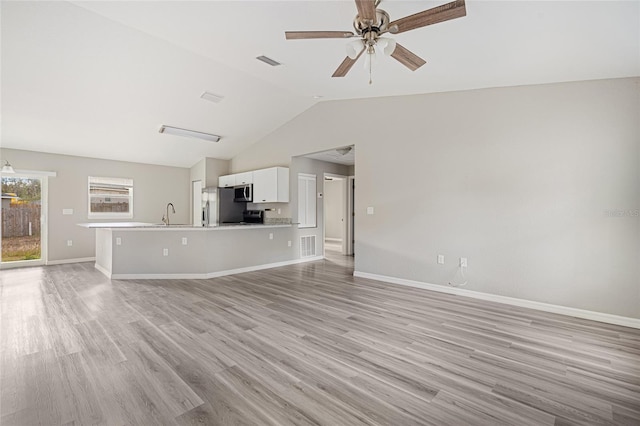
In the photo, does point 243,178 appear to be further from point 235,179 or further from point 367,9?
point 367,9

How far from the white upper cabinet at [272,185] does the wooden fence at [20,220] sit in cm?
470

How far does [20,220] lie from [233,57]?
599 centimetres

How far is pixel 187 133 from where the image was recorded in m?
6.16

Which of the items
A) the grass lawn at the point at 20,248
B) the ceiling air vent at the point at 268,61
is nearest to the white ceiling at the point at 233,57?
the ceiling air vent at the point at 268,61

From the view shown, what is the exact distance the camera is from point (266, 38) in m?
3.32

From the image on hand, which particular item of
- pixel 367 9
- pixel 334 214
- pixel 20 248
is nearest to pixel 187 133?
pixel 20 248

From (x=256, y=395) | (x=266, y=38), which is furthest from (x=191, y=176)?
(x=256, y=395)

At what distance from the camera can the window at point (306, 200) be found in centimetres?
672

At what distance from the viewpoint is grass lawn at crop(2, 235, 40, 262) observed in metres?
5.96

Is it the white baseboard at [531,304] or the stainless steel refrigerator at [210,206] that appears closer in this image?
the white baseboard at [531,304]

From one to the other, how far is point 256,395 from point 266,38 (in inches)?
137

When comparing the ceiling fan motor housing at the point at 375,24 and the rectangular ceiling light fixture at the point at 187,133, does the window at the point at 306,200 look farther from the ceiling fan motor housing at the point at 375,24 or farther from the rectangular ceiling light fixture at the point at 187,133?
the ceiling fan motor housing at the point at 375,24

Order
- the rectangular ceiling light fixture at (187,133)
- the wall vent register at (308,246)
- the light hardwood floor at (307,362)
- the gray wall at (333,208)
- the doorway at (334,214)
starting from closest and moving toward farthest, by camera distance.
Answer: the light hardwood floor at (307,362) < the rectangular ceiling light fixture at (187,133) < the wall vent register at (308,246) < the doorway at (334,214) < the gray wall at (333,208)

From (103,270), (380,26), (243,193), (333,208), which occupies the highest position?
(380,26)
